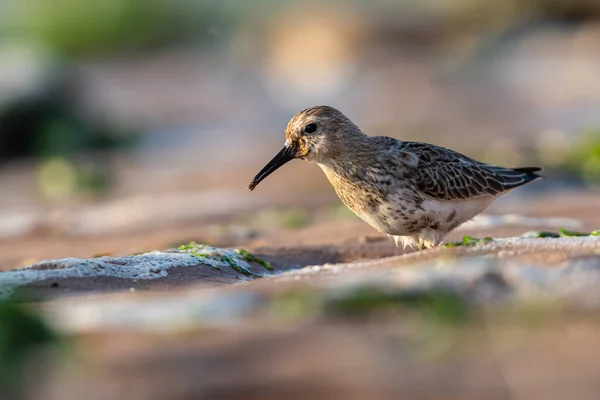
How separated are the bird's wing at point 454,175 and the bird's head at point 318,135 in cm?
50

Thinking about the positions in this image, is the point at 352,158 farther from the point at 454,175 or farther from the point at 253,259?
the point at 253,259

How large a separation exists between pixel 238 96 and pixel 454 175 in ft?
65.7

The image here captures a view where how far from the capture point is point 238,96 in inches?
1076

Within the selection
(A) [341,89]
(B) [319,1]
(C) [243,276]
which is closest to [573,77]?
(A) [341,89]

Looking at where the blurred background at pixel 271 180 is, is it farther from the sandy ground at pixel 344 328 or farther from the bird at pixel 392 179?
the bird at pixel 392 179

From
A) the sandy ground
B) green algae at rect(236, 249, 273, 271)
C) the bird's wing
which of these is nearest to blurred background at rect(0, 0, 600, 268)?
green algae at rect(236, 249, 273, 271)

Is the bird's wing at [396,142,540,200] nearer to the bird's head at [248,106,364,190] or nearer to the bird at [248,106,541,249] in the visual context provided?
the bird at [248,106,541,249]

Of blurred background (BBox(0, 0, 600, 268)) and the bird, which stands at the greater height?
blurred background (BBox(0, 0, 600, 268))

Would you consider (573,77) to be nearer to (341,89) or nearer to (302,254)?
(341,89)

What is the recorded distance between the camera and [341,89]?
26.4 metres

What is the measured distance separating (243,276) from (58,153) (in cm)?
1342

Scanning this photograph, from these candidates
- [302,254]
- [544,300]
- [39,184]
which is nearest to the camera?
[544,300]

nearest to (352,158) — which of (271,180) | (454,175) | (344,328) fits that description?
(454,175)

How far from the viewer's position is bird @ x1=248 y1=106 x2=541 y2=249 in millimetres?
7226
